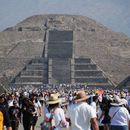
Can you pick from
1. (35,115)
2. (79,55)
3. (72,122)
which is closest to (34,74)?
(79,55)

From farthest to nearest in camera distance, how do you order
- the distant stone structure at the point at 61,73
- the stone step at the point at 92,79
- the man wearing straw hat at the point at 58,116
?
the distant stone structure at the point at 61,73 → the stone step at the point at 92,79 → the man wearing straw hat at the point at 58,116

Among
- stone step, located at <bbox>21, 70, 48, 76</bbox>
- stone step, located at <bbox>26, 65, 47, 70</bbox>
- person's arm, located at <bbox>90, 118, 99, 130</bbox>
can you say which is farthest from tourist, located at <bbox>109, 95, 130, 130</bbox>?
stone step, located at <bbox>26, 65, 47, 70</bbox>

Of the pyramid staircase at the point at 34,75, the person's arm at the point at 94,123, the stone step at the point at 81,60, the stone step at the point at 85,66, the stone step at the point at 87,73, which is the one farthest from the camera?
the stone step at the point at 81,60

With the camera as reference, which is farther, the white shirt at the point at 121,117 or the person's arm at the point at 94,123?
the white shirt at the point at 121,117

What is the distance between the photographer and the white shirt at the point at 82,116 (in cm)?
1148

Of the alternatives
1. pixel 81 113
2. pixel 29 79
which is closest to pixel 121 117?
pixel 81 113

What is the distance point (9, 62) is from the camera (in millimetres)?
137000

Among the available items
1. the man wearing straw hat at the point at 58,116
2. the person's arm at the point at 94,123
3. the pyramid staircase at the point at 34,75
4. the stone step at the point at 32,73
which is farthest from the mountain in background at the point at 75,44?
the person's arm at the point at 94,123

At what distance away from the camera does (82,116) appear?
37.9 ft

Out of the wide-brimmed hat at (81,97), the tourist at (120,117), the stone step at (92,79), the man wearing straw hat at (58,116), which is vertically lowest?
the stone step at (92,79)

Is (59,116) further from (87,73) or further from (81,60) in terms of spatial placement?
(81,60)

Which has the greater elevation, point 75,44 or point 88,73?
point 75,44

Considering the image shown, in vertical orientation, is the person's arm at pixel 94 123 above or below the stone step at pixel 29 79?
above

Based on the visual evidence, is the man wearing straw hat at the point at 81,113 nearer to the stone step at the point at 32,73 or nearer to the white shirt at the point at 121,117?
the white shirt at the point at 121,117
